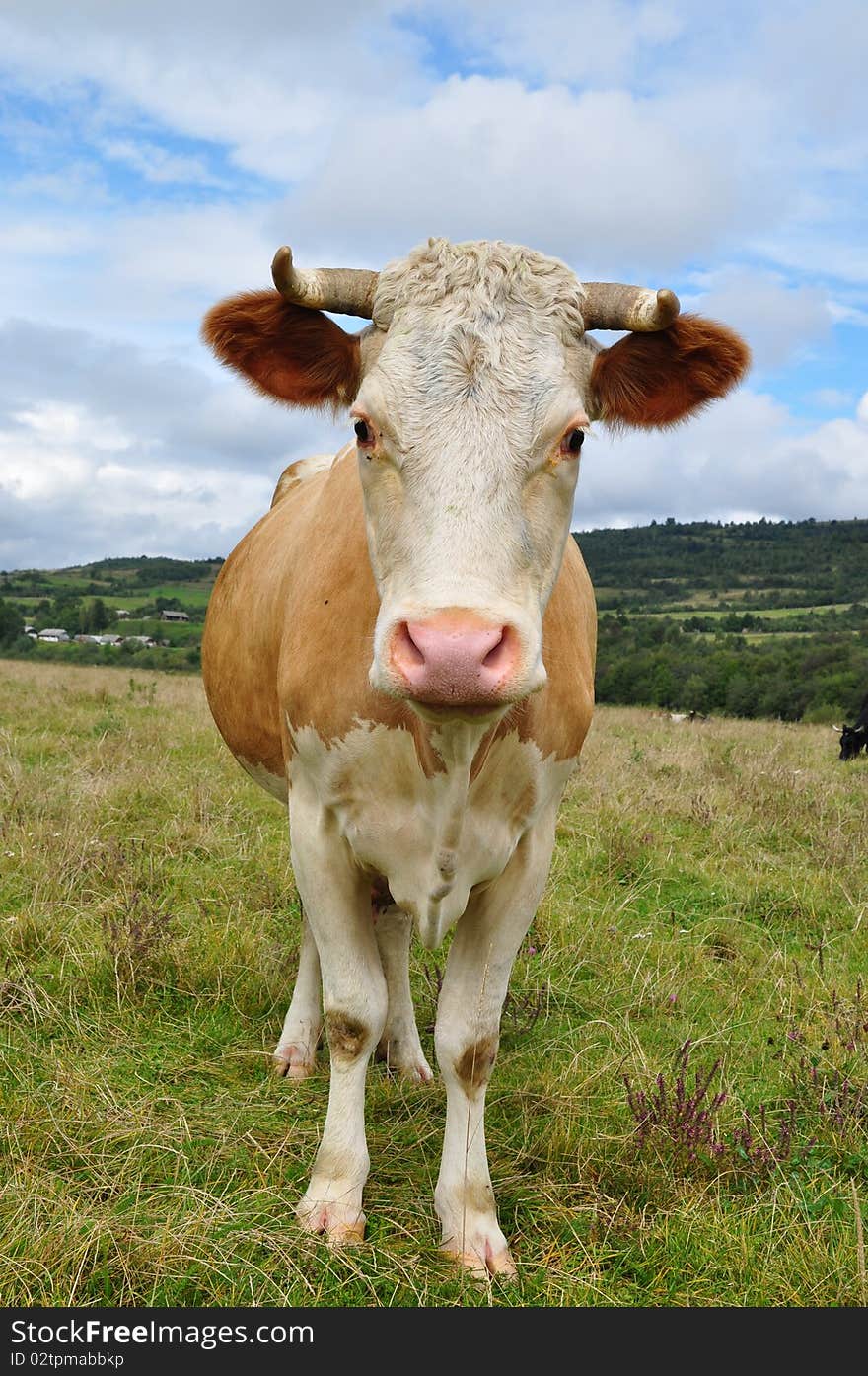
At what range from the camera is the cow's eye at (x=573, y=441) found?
267cm

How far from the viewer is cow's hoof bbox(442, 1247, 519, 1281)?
9.80 feet

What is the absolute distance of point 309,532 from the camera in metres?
3.93

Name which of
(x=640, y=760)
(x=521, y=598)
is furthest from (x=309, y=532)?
(x=640, y=760)

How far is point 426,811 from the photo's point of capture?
10.0 feet

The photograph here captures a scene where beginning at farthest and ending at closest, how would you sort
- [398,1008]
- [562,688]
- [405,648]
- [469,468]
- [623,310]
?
[398,1008]
[562,688]
[623,310]
[469,468]
[405,648]

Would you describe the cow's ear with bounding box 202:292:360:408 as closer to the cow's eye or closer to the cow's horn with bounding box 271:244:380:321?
the cow's horn with bounding box 271:244:380:321

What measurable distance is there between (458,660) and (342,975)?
153 cm

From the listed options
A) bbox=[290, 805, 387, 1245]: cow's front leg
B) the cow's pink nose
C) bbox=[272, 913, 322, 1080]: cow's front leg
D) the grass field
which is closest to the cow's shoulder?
bbox=[290, 805, 387, 1245]: cow's front leg

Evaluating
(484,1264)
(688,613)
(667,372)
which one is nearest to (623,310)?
(667,372)

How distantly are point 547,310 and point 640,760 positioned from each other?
26.3 feet

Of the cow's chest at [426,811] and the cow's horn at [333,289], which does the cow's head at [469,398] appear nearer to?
the cow's horn at [333,289]

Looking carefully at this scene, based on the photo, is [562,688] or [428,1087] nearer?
[562,688]

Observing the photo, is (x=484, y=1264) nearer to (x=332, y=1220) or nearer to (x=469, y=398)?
(x=332, y=1220)

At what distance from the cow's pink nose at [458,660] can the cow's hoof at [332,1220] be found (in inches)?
67.7
